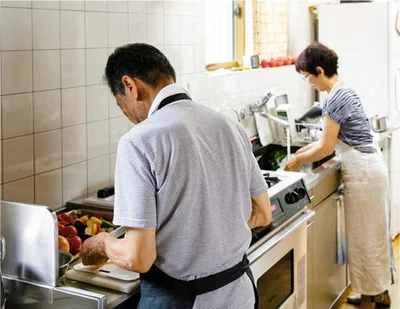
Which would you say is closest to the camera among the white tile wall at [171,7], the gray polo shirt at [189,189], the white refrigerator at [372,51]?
the gray polo shirt at [189,189]

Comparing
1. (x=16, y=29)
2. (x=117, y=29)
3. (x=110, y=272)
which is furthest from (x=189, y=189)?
(x=117, y=29)

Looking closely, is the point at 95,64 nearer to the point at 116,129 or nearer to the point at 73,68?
the point at 73,68

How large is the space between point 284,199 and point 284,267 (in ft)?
0.99

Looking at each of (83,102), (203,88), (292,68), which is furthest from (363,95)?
(83,102)

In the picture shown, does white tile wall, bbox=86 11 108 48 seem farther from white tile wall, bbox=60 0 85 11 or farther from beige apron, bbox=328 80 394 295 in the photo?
beige apron, bbox=328 80 394 295

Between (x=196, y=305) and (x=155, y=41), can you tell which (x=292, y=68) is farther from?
(x=196, y=305)

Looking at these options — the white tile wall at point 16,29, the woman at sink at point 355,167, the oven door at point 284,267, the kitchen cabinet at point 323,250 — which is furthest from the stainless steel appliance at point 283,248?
the white tile wall at point 16,29

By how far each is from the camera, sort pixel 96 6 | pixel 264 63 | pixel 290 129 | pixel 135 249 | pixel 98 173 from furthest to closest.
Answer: pixel 264 63 < pixel 290 129 < pixel 98 173 < pixel 96 6 < pixel 135 249

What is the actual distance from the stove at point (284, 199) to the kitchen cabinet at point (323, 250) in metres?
0.23

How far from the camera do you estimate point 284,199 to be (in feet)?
9.20

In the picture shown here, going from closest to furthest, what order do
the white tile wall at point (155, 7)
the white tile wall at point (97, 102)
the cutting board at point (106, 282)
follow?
the cutting board at point (106, 282), the white tile wall at point (97, 102), the white tile wall at point (155, 7)

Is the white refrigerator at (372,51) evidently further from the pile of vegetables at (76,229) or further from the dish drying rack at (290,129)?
the pile of vegetables at (76,229)

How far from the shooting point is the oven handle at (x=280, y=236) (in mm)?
2445

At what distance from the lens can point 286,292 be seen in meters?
2.85
